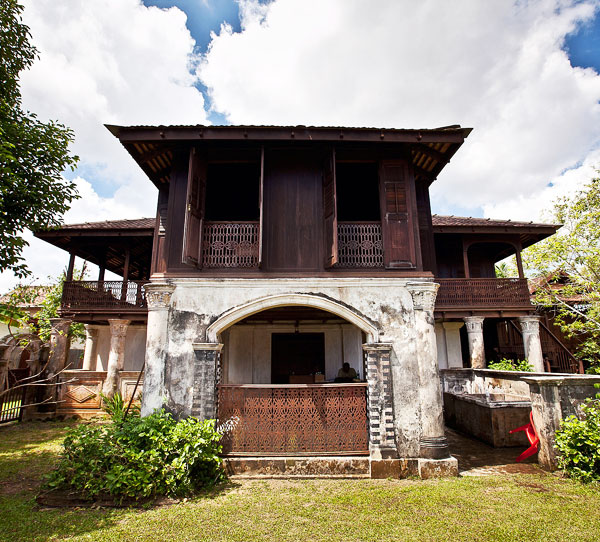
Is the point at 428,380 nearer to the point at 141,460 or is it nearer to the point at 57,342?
the point at 141,460

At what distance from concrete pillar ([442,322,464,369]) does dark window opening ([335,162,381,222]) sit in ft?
23.2

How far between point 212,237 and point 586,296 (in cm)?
1225

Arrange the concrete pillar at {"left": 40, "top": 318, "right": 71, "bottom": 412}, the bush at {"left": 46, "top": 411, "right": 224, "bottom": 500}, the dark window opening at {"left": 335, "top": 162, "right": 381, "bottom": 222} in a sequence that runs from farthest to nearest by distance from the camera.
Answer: the concrete pillar at {"left": 40, "top": 318, "right": 71, "bottom": 412} < the dark window opening at {"left": 335, "top": 162, "right": 381, "bottom": 222} < the bush at {"left": 46, "top": 411, "right": 224, "bottom": 500}

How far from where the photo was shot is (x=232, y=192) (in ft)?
32.7

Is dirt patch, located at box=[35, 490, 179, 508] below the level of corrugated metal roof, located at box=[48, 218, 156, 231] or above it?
below

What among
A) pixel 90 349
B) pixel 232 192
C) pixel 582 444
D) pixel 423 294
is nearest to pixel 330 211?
pixel 423 294

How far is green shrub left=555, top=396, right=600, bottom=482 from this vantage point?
5.77m

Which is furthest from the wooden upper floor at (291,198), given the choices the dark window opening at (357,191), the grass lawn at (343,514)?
the grass lawn at (343,514)

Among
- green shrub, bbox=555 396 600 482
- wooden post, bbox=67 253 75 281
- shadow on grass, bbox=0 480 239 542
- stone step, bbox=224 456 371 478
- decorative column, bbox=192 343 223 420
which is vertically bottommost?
shadow on grass, bbox=0 480 239 542

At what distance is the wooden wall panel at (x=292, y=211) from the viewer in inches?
283

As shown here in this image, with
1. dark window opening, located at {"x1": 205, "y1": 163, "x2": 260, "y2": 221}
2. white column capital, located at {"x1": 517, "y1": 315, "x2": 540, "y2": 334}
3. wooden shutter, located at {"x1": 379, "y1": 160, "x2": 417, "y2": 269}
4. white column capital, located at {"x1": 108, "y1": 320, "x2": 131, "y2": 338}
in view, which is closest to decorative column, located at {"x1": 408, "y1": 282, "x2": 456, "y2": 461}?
wooden shutter, located at {"x1": 379, "y1": 160, "x2": 417, "y2": 269}

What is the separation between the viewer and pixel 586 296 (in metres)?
12.2

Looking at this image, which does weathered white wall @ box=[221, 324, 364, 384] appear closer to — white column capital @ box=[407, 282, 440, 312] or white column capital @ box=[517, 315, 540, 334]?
white column capital @ box=[407, 282, 440, 312]

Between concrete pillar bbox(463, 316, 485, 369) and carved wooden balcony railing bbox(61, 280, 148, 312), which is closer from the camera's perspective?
carved wooden balcony railing bbox(61, 280, 148, 312)
